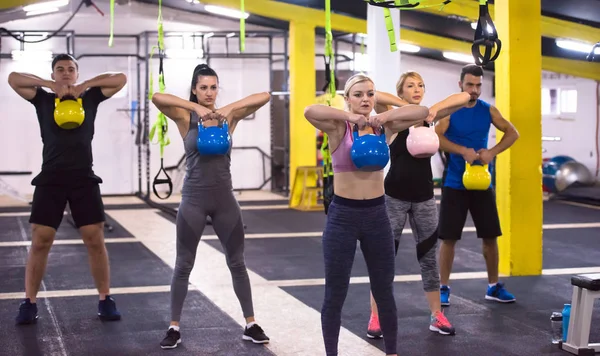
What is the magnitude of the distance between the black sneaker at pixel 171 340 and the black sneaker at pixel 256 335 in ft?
1.20

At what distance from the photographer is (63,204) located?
4.55m

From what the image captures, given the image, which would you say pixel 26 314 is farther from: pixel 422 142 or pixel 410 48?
pixel 410 48

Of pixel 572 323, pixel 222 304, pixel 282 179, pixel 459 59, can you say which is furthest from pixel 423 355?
pixel 459 59

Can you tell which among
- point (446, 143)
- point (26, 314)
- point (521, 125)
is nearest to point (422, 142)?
point (446, 143)

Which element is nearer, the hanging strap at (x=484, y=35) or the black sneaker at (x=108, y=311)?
the hanging strap at (x=484, y=35)

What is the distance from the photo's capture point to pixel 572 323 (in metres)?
3.97

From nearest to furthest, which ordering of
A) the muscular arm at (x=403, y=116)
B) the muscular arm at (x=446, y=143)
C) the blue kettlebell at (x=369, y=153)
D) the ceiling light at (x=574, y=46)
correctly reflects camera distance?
the blue kettlebell at (x=369, y=153) → the muscular arm at (x=403, y=116) → the muscular arm at (x=446, y=143) → the ceiling light at (x=574, y=46)

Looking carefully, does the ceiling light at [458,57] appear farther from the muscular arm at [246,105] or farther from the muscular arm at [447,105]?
the muscular arm at [246,105]

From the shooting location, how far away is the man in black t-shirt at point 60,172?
14.7 ft

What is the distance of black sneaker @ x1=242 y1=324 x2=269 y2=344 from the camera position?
416 centimetres

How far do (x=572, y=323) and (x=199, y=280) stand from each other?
288 cm

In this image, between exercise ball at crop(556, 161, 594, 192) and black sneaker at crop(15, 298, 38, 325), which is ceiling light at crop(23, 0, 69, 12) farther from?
exercise ball at crop(556, 161, 594, 192)

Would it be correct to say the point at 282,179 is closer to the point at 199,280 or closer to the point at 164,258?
the point at 164,258

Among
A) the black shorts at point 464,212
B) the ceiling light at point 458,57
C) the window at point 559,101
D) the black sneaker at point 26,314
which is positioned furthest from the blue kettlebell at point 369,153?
the window at point 559,101
